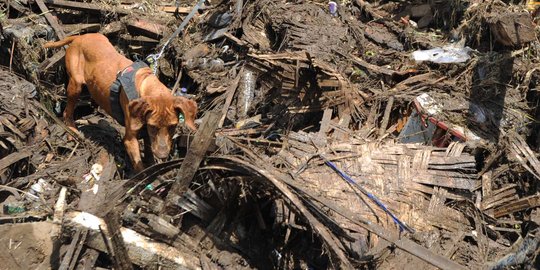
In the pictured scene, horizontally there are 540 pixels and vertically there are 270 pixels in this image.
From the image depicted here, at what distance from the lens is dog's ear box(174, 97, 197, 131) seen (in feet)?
18.3

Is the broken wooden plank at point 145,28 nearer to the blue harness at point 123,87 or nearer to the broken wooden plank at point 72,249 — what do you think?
the blue harness at point 123,87

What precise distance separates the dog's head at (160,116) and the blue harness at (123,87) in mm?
277

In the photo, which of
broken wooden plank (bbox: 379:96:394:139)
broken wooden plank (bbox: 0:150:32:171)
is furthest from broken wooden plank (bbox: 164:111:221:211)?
broken wooden plank (bbox: 379:96:394:139)

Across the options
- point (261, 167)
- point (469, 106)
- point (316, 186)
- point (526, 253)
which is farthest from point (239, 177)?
point (469, 106)

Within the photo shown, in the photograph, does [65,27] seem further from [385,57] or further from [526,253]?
[526,253]

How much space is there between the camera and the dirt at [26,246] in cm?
475

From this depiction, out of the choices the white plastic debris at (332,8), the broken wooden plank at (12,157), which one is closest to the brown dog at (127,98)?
the broken wooden plank at (12,157)

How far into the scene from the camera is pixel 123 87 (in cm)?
576

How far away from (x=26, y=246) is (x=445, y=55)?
6003mm

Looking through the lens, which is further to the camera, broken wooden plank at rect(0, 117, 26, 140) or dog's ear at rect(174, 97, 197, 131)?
broken wooden plank at rect(0, 117, 26, 140)

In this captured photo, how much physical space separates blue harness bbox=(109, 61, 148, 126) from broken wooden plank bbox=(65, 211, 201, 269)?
1.48m

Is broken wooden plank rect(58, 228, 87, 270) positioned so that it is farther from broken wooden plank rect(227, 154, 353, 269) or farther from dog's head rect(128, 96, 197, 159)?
broken wooden plank rect(227, 154, 353, 269)

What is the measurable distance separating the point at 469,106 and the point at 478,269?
252 centimetres

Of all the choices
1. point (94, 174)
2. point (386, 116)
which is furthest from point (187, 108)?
point (386, 116)
